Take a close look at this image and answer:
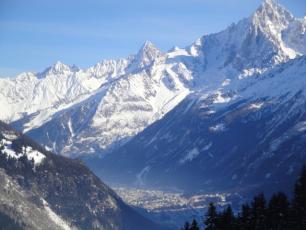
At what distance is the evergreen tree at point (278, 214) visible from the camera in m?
143

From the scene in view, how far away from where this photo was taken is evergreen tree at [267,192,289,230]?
142750 mm

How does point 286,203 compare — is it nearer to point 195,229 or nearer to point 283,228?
point 283,228

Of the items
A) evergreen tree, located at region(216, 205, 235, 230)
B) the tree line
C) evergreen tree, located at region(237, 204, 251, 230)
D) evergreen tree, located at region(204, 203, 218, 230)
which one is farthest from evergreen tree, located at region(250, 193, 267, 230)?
evergreen tree, located at region(204, 203, 218, 230)

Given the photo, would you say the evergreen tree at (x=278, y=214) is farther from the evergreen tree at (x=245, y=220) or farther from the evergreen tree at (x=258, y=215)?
the evergreen tree at (x=245, y=220)

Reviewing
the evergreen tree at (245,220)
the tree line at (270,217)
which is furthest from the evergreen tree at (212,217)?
the evergreen tree at (245,220)

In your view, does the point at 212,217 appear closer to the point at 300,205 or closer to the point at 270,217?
the point at 270,217

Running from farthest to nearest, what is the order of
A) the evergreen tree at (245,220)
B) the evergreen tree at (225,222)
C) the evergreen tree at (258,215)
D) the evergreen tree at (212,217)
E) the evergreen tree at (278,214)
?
the evergreen tree at (212,217) → the evergreen tree at (225,222) → the evergreen tree at (278,214) → the evergreen tree at (258,215) → the evergreen tree at (245,220)

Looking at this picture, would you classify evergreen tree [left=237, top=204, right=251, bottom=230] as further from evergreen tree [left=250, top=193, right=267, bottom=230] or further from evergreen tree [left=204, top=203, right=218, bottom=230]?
evergreen tree [left=204, top=203, right=218, bottom=230]

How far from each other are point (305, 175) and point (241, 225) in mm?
16250

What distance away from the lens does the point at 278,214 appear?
144000 millimetres

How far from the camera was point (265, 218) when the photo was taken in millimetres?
143250

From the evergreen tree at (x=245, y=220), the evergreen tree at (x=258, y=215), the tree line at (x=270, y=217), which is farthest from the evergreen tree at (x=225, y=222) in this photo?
the evergreen tree at (x=258, y=215)

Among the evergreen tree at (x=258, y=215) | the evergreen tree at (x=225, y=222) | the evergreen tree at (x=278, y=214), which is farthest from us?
the evergreen tree at (x=225, y=222)

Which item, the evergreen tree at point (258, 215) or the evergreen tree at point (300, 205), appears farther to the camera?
the evergreen tree at point (258, 215)
